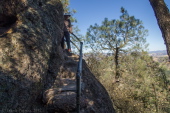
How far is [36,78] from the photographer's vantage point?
10.5 feet

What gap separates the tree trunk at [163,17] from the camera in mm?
3215

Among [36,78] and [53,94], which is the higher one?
[36,78]

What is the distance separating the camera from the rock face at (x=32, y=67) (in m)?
2.63

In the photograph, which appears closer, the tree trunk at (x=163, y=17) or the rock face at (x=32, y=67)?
the rock face at (x=32, y=67)

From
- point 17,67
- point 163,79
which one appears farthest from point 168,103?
point 17,67

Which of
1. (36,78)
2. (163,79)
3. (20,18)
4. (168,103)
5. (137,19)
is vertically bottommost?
(168,103)

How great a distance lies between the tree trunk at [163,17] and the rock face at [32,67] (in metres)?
3.11

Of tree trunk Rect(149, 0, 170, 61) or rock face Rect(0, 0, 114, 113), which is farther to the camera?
tree trunk Rect(149, 0, 170, 61)

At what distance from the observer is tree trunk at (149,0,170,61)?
10.5ft

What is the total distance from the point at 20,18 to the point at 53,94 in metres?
3.07

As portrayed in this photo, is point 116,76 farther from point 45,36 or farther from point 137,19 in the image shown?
point 45,36

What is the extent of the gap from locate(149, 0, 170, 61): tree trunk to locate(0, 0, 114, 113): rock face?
311 centimetres

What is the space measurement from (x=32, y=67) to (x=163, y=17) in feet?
13.8

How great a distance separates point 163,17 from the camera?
3.36 m
